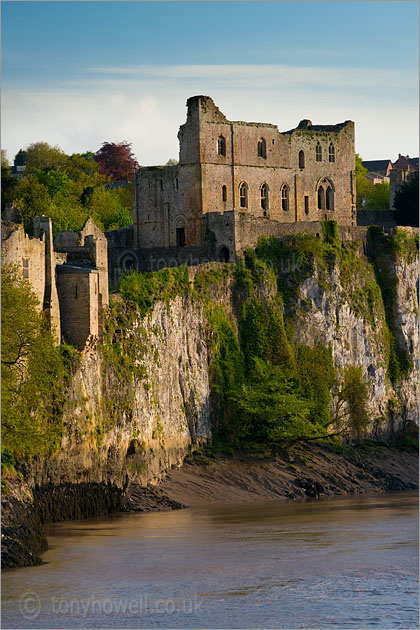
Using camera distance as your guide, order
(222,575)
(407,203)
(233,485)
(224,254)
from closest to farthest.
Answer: (222,575) → (233,485) → (224,254) → (407,203)

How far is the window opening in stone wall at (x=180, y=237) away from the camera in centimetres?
8081

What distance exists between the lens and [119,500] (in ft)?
200

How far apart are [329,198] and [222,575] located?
43.6 meters

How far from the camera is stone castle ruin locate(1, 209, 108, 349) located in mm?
56594

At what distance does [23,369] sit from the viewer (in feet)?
177

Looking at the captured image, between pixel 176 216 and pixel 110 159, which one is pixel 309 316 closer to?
pixel 176 216

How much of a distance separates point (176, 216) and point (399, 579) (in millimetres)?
38194

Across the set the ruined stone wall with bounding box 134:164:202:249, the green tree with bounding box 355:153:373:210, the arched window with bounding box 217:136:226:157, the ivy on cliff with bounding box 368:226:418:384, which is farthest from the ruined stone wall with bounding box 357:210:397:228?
the green tree with bounding box 355:153:373:210

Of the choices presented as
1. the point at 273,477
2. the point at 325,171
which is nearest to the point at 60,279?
the point at 273,477

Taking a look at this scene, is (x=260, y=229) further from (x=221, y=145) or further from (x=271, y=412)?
(x=271, y=412)

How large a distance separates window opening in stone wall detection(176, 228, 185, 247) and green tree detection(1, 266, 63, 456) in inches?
976

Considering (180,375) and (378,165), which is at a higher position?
(378,165)

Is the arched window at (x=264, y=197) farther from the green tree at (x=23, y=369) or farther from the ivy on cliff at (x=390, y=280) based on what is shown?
the green tree at (x=23, y=369)

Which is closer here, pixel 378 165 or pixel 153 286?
pixel 153 286
